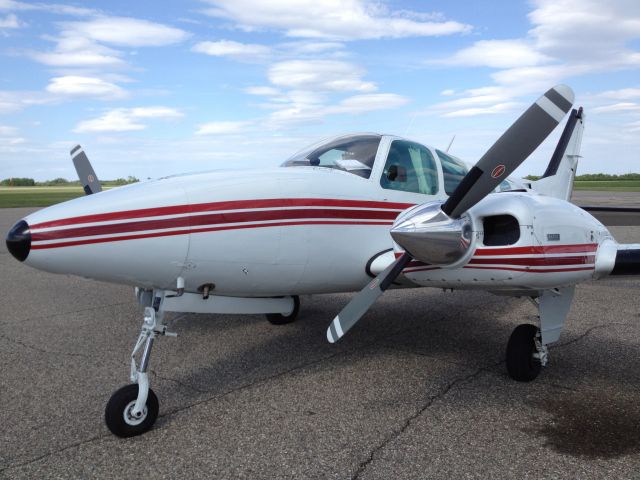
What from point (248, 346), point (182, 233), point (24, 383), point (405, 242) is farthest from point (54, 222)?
point (248, 346)

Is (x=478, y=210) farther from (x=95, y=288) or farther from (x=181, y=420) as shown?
Result: (x=95, y=288)

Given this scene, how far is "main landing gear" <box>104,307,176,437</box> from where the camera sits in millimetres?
4160

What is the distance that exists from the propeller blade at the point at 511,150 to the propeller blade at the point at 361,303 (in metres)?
0.71

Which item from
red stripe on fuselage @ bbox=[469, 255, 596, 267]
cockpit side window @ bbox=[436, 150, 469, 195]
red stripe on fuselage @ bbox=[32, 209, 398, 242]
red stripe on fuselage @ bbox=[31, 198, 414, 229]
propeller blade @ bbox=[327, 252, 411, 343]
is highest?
cockpit side window @ bbox=[436, 150, 469, 195]

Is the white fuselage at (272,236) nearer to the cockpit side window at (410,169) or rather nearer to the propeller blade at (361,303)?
the cockpit side window at (410,169)

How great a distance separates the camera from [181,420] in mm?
4543

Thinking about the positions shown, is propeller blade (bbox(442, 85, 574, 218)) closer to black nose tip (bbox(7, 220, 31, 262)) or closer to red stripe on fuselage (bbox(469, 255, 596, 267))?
red stripe on fuselage (bbox(469, 255, 596, 267))

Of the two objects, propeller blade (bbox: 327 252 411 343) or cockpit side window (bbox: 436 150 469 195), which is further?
cockpit side window (bbox: 436 150 469 195)

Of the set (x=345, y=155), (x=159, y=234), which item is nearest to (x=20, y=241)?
(x=159, y=234)

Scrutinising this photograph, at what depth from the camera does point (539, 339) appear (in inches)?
217

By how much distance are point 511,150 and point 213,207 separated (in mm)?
2482

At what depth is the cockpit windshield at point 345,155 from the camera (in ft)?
19.0

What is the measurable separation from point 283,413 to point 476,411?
5.43 feet

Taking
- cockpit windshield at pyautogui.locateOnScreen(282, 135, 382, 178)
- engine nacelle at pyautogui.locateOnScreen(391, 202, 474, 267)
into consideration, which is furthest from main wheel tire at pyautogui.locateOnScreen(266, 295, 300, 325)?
engine nacelle at pyautogui.locateOnScreen(391, 202, 474, 267)
